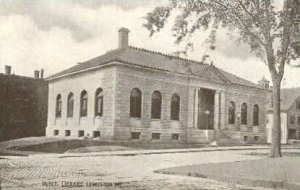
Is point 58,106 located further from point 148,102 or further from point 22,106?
point 148,102

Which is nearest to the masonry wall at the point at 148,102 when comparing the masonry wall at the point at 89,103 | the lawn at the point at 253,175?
the masonry wall at the point at 89,103

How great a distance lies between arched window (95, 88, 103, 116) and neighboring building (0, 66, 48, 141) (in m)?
8.77

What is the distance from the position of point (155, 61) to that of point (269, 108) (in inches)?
1364

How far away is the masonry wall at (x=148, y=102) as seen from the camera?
26.8 metres

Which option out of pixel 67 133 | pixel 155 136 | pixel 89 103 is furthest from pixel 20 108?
pixel 155 136

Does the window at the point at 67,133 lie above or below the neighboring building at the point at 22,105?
below

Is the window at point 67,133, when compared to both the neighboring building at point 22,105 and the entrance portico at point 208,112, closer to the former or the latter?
the neighboring building at point 22,105

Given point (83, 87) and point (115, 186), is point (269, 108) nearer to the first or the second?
point (83, 87)

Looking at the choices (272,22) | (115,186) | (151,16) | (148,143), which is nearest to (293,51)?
(272,22)

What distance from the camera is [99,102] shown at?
28000 millimetres

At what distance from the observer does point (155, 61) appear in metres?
29.9

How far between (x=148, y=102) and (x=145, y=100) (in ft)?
1.06

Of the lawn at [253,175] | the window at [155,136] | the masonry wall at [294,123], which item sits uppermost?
the masonry wall at [294,123]

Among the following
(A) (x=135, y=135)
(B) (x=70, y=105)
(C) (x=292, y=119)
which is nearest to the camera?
(A) (x=135, y=135)
